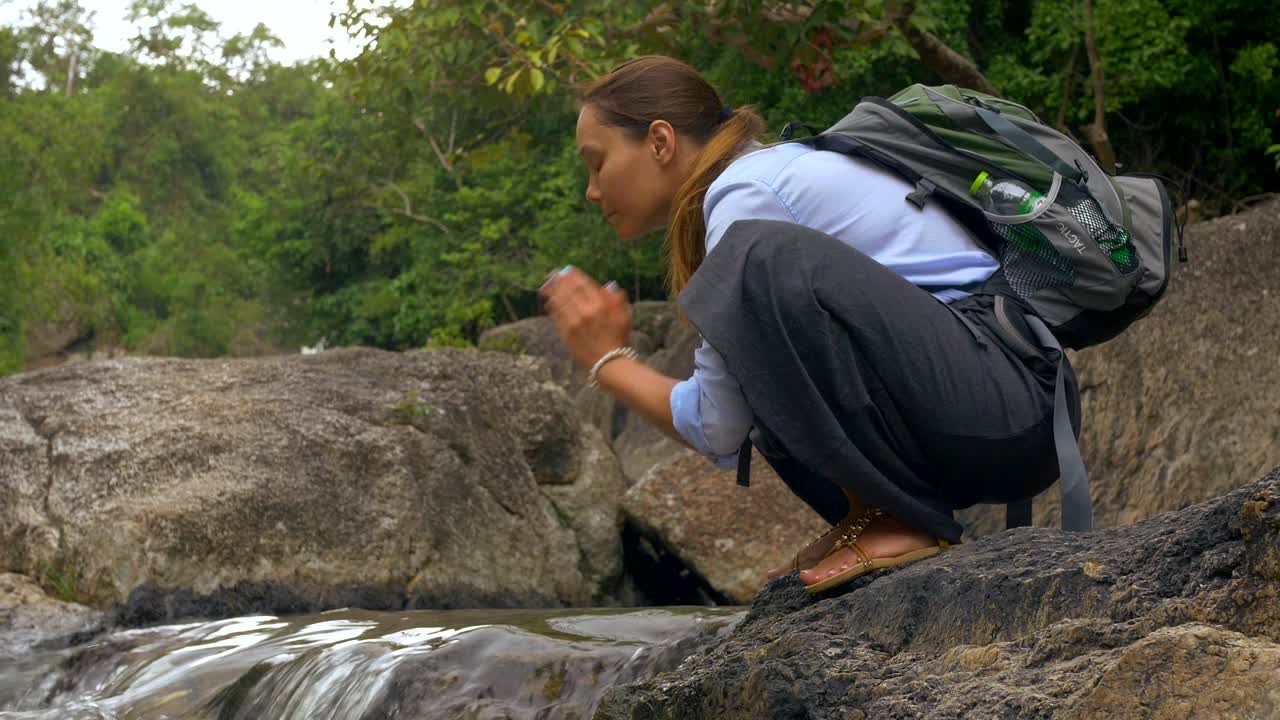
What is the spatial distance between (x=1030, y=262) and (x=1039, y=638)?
0.97 meters

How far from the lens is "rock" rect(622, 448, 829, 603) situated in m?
7.09

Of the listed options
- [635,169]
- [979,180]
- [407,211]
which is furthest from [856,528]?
[407,211]

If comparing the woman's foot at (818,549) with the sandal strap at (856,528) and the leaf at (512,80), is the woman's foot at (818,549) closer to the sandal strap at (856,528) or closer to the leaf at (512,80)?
the sandal strap at (856,528)

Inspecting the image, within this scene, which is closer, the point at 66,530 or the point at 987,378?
the point at 987,378

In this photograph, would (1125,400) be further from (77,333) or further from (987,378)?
(77,333)

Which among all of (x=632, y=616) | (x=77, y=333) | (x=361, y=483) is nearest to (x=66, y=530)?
(x=361, y=483)

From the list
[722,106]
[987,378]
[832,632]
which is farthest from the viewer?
[722,106]

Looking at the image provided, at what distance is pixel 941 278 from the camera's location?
288cm

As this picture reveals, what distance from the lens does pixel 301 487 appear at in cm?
635

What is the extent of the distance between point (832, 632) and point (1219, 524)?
73 cm

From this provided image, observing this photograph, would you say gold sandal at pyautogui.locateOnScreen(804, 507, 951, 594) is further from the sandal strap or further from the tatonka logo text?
the tatonka logo text

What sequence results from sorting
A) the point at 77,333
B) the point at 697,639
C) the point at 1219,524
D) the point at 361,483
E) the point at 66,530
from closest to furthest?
the point at 1219,524 < the point at 697,639 < the point at 66,530 < the point at 361,483 < the point at 77,333

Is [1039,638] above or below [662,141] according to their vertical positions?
below

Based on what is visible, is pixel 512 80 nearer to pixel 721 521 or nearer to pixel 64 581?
pixel 721 521
